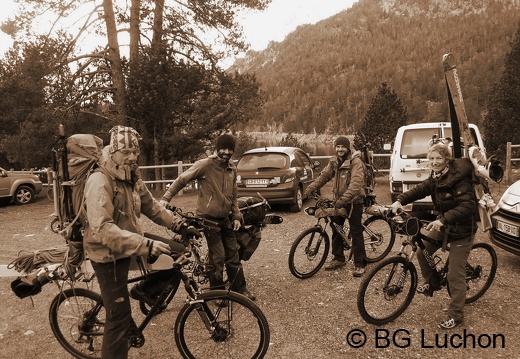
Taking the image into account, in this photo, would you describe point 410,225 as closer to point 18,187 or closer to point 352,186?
point 352,186

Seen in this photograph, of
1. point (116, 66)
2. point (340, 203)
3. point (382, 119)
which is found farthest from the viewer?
point (382, 119)

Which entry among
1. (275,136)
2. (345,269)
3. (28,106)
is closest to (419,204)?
(345,269)

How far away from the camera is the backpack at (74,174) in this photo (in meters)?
3.05

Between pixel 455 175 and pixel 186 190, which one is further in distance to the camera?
pixel 186 190

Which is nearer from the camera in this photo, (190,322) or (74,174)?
(74,174)

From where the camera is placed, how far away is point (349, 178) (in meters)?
5.62

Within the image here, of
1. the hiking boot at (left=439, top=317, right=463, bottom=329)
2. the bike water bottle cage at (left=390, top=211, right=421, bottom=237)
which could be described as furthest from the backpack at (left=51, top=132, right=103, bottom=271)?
the hiking boot at (left=439, top=317, right=463, bottom=329)

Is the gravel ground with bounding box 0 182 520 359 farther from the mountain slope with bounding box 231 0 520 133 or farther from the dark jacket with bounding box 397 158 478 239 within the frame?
the mountain slope with bounding box 231 0 520 133

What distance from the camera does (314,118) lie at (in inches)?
4813

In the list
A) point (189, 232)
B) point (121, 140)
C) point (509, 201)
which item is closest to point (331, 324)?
point (189, 232)

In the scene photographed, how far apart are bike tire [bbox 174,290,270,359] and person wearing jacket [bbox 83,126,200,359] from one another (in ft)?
1.52

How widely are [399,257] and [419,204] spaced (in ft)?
17.4

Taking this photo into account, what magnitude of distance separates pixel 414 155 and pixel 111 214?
313 inches

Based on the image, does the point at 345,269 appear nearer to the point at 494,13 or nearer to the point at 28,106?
the point at 28,106
